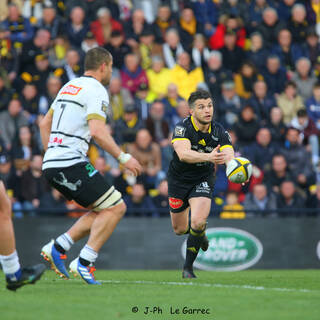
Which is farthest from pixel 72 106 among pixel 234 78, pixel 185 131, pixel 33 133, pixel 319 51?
pixel 319 51

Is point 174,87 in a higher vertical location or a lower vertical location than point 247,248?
higher

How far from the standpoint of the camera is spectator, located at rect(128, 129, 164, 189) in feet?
52.3

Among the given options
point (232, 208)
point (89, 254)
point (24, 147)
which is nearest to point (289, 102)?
point (232, 208)

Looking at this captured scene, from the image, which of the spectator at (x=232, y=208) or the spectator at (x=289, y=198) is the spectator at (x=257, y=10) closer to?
the spectator at (x=289, y=198)

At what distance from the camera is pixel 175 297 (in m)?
7.90

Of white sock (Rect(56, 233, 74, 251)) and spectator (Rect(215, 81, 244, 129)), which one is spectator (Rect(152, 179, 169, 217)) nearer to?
spectator (Rect(215, 81, 244, 129))

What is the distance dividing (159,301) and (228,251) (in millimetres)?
7591

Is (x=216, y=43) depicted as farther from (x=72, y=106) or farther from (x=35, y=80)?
(x=72, y=106)

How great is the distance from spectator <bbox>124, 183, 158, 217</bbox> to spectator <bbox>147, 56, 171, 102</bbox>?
2994 mm

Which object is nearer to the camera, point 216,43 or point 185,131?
point 185,131

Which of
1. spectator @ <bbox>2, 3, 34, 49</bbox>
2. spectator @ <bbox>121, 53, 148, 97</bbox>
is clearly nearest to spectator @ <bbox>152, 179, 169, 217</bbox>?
spectator @ <bbox>121, 53, 148, 97</bbox>

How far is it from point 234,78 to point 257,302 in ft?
37.0

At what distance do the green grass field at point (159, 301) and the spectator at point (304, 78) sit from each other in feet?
30.5

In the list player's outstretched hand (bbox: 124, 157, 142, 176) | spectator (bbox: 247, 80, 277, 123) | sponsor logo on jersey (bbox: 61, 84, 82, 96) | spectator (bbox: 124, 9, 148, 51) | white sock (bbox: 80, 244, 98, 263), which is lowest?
white sock (bbox: 80, 244, 98, 263)
